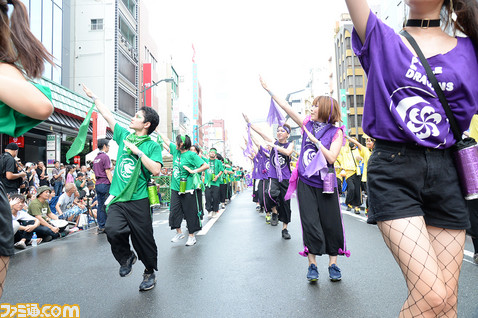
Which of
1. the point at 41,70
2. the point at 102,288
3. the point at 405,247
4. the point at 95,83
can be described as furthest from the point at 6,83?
the point at 95,83

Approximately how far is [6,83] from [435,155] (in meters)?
1.87

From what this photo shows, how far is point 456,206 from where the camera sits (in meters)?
1.82

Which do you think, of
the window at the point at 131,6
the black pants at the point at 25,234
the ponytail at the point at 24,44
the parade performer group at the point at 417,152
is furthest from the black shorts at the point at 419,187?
the window at the point at 131,6

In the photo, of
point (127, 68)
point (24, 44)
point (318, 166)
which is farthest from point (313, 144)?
point (127, 68)

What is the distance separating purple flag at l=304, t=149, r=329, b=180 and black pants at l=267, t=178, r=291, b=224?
3126 millimetres

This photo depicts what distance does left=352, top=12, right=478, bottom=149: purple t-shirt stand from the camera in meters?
1.80

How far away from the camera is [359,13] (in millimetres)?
1870

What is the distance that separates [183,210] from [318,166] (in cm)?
369

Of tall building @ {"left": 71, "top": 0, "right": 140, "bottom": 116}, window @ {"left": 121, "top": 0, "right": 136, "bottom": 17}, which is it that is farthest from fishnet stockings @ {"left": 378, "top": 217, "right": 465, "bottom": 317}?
window @ {"left": 121, "top": 0, "right": 136, "bottom": 17}

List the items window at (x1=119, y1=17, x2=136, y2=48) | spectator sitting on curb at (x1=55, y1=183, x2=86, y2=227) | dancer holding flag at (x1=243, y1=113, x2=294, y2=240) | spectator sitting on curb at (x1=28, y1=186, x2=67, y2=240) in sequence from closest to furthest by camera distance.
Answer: dancer holding flag at (x1=243, y1=113, x2=294, y2=240)
spectator sitting on curb at (x1=28, y1=186, x2=67, y2=240)
spectator sitting on curb at (x1=55, y1=183, x2=86, y2=227)
window at (x1=119, y1=17, x2=136, y2=48)

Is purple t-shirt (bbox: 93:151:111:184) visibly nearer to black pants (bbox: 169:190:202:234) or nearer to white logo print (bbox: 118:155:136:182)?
black pants (bbox: 169:190:202:234)

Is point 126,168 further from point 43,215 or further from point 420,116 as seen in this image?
point 43,215

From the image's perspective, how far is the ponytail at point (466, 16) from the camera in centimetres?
197

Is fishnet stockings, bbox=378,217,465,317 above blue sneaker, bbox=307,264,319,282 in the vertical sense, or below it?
above
